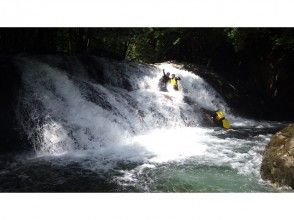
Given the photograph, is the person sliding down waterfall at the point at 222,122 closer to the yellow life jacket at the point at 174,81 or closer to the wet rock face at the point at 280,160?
the yellow life jacket at the point at 174,81

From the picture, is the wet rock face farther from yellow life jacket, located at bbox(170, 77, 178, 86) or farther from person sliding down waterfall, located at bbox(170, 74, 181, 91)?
yellow life jacket, located at bbox(170, 77, 178, 86)

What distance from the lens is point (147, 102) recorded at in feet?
26.3

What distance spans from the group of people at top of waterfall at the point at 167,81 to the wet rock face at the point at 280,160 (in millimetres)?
4729

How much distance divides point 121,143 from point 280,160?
2.70 metres

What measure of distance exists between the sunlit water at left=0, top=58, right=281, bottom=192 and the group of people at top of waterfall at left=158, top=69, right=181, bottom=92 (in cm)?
54

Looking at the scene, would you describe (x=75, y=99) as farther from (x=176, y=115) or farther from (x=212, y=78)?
(x=212, y=78)

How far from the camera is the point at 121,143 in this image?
→ 6156 mm

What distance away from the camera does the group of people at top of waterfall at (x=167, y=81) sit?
9.26 meters

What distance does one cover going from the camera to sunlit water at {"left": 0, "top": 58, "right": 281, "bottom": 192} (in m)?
4.54
